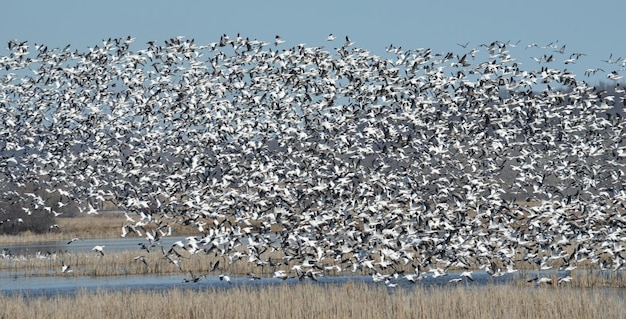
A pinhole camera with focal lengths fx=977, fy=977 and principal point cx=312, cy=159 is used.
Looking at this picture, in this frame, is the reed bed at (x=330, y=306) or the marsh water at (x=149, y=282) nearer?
the reed bed at (x=330, y=306)

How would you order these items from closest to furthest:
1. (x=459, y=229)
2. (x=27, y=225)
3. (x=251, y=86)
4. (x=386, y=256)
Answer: (x=386, y=256), (x=459, y=229), (x=251, y=86), (x=27, y=225)

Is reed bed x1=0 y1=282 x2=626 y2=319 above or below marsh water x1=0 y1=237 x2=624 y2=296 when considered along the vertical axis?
below

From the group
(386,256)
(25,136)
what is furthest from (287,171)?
(25,136)

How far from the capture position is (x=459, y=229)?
3127cm

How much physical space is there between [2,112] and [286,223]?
473 inches

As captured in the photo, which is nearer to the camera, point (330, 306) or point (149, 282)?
point (330, 306)

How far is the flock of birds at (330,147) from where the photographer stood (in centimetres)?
3027

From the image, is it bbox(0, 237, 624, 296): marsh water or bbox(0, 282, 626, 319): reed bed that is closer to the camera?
bbox(0, 282, 626, 319): reed bed

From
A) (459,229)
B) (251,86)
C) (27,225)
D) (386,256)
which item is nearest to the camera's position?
(386,256)

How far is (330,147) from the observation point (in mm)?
33406

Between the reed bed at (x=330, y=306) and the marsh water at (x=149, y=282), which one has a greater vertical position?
the marsh water at (x=149, y=282)

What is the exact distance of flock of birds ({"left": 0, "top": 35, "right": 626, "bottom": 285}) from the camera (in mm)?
30266

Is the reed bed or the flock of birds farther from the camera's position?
the flock of birds

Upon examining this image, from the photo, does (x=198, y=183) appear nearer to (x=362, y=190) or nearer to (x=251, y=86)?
(x=251, y=86)
